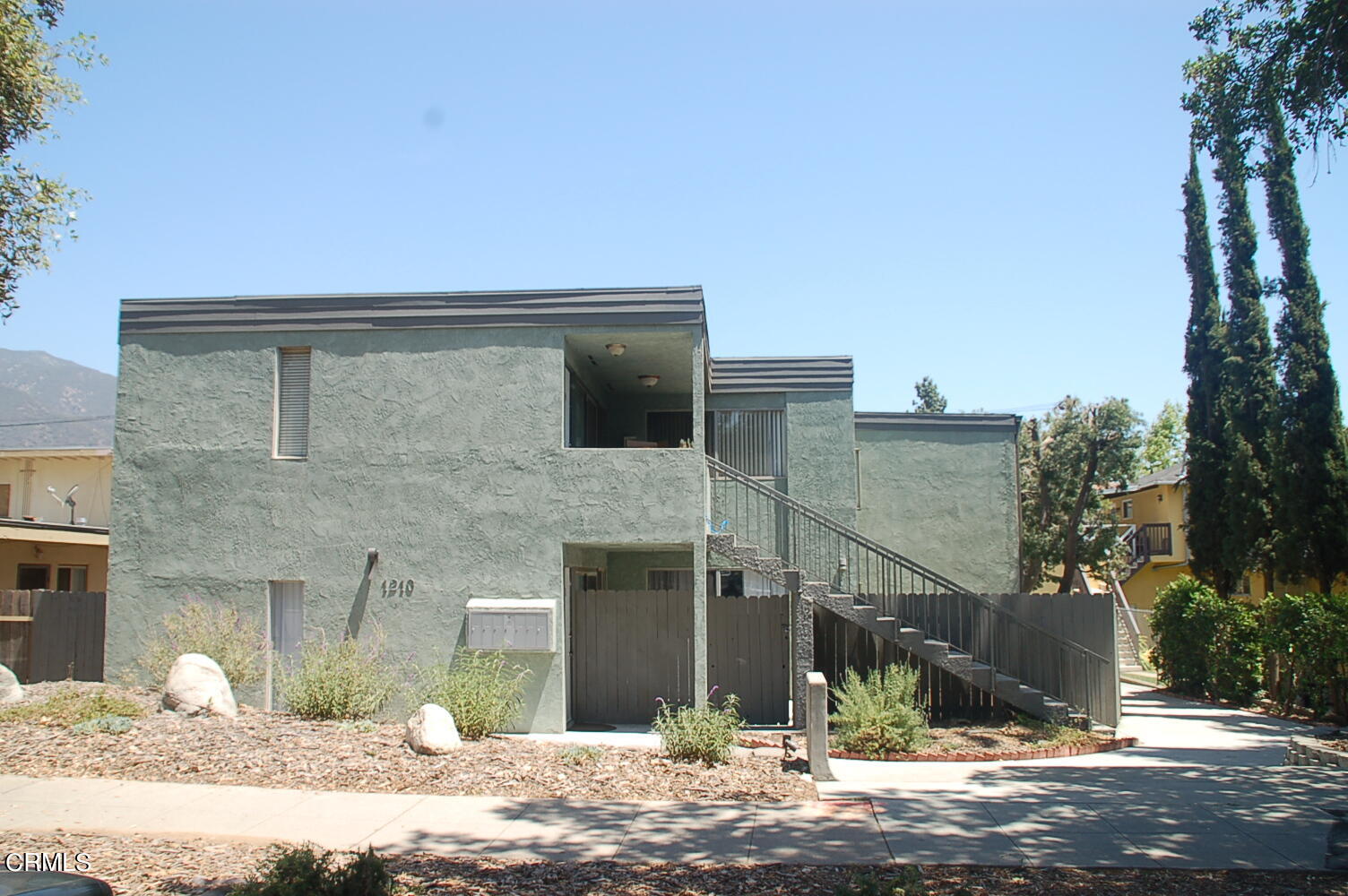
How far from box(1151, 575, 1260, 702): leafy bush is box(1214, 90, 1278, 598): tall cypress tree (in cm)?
253

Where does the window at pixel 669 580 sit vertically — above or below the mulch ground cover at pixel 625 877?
above

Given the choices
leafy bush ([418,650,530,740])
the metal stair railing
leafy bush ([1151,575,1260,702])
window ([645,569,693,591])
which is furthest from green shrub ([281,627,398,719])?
leafy bush ([1151,575,1260,702])

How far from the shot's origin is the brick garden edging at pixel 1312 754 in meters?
11.6

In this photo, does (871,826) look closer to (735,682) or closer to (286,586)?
(735,682)

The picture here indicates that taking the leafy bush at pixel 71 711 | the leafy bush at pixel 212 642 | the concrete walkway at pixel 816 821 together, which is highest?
the leafy bush at pixel 212 642

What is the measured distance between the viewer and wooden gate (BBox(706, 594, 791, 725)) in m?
15.5

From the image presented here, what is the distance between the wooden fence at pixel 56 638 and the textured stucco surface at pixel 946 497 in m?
13.0

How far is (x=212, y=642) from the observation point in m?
14.4

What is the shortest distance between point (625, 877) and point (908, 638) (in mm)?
8042

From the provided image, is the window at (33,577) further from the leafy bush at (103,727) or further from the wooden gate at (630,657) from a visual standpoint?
the wooden gate at (630,657)

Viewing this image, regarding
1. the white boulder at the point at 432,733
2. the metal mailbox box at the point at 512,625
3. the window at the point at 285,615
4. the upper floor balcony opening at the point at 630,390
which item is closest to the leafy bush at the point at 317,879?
the white boulder at the point at 432,733

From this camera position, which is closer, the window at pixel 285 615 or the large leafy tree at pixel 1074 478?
the window at pixel 285 615

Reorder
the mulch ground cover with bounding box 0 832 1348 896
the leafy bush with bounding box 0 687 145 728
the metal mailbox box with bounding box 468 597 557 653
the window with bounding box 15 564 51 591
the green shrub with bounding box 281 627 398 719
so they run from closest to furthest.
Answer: the mulch ground cover with bounding box 0 832 1348 896
the leafy bush with bounding box 0 687 145 728
the green shrub with bounding box 281 627 398 719
the metal mailbox box with bounding box 468 597 557 653
the window with bounding box 15 564 51 591

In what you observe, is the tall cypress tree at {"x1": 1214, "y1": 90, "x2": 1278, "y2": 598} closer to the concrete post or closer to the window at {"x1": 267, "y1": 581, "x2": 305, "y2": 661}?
the concrete post
